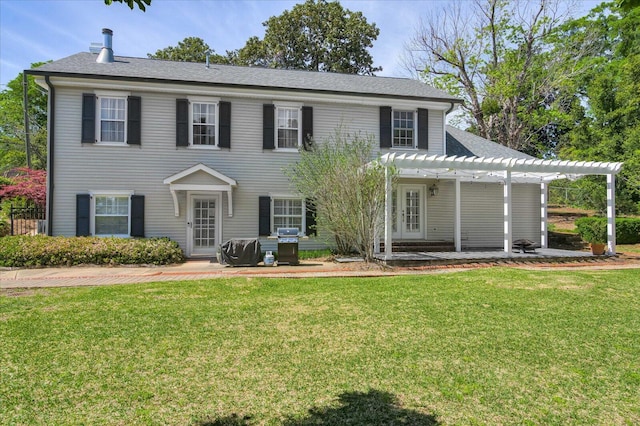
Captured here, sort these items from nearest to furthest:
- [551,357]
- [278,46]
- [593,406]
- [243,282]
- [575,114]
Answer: [593,406]
[551,357]
[243,282]
[575,114]
[278,46]

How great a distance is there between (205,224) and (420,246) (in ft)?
25.1

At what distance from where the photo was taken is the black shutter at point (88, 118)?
12.3 metres

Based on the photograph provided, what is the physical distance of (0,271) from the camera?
10.0 meters

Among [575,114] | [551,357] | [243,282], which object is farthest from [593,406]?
A: [575,114]

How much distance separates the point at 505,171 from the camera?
39.3 feet

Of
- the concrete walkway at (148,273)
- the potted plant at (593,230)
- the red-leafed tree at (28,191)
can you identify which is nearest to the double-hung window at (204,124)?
the concrete walkway at (148,273)

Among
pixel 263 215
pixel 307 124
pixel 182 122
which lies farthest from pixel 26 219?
pixel 307 124

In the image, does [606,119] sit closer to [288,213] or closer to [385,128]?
[385,128]

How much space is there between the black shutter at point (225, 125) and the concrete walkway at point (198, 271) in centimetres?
423

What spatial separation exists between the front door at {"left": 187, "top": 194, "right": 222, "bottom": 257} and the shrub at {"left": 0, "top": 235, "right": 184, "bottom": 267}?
1.60m

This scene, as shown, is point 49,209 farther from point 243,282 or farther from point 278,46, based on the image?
point 278,46

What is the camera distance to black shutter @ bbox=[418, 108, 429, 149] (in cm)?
1459

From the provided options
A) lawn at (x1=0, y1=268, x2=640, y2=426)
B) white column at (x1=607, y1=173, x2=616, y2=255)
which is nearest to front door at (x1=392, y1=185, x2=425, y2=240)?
white column at (x1=607, y1=173, x2=616, y2=255)

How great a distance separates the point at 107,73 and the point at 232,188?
5.58m
